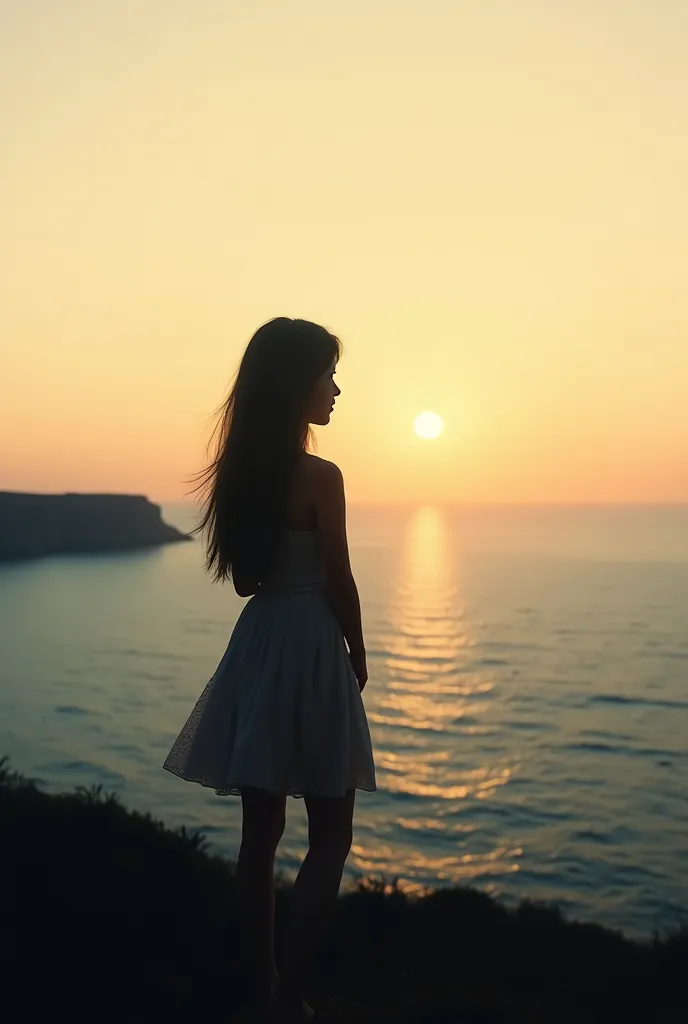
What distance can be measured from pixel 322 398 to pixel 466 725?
4183cm

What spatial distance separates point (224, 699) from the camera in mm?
3807

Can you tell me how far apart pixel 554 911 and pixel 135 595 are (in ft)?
349

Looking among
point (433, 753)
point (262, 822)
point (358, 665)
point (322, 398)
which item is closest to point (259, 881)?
point (262, 822)

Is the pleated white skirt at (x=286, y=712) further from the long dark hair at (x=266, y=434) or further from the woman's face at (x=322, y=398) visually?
the woman's face at (x=322, y=398)

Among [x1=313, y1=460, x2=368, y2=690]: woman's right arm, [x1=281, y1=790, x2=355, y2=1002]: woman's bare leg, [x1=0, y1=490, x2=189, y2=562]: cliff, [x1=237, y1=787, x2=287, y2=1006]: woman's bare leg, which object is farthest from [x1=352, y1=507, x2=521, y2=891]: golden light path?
[x1=0, y1=490, x2=189, y2=562]: cliff

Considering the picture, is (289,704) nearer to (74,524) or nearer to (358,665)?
(358,665)

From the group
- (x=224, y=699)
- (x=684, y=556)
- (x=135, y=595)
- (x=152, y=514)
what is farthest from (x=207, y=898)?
(x=152, y=514)

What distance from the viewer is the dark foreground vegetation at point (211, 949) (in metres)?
4.37

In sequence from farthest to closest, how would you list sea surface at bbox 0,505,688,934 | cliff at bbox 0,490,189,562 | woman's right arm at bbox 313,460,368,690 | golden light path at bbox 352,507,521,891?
cliff at bbox 0,490,189,562
golden light path at bbox 352,507,521,891
sea surface at bbox 0,505,688,934
woman's right arm at bbox 313,460,368,690

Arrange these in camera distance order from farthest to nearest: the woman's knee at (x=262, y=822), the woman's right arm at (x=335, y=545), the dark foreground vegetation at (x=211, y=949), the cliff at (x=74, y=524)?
the cliff at (x=74, y=524) < the dark foreground vegetation at (x=211, y=949) < the woman's knee at (x=262, y=822) < the woman's right arm at (x=335, y=545)

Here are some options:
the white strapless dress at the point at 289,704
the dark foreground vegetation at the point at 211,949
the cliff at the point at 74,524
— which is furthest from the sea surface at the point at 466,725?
the cliff at the point at 74,524

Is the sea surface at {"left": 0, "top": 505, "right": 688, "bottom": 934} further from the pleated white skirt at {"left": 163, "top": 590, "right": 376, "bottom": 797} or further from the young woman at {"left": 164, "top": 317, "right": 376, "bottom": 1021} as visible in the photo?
the pleated white skirt at {"left": 163, "top": 590, "right": 376, "bottom": 797}

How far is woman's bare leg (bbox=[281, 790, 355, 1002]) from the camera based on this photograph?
3.58 meters

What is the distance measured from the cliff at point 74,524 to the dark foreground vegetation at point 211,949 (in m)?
157
